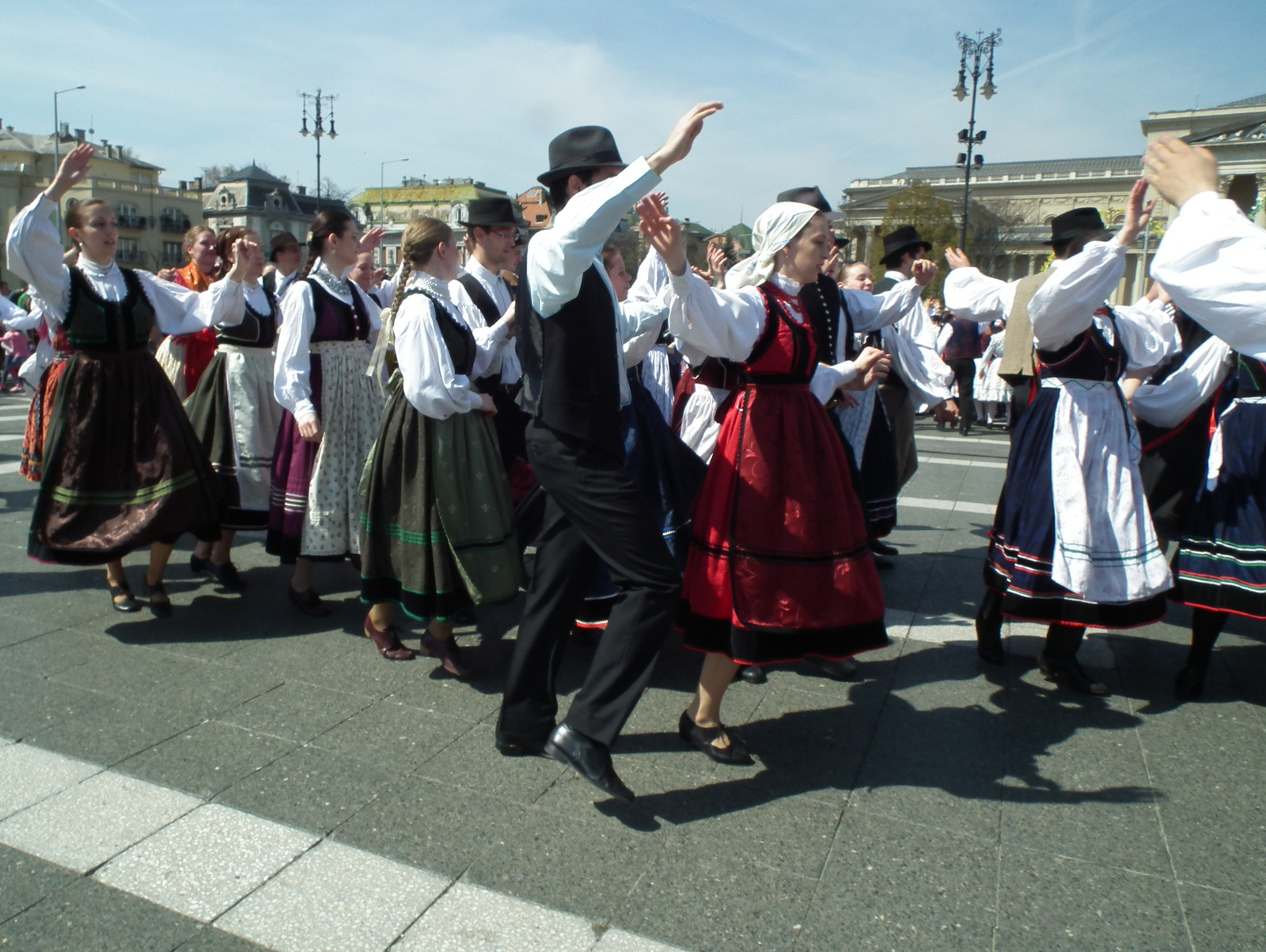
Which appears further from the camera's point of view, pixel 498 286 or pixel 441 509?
pixel 498 286

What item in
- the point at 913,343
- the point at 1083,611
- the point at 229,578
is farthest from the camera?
the point at 913,343

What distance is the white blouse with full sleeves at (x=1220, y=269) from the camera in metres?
1.74

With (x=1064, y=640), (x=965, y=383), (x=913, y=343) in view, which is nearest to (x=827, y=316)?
(x=1064, y=640)

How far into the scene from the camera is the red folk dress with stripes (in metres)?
2.82

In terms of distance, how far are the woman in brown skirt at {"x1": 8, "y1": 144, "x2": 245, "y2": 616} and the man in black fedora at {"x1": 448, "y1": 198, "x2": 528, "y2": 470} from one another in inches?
43.4

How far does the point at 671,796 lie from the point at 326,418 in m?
2.38

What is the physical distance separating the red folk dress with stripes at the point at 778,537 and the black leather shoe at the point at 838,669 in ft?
2.40

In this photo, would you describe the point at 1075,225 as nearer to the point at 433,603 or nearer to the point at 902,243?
the point at 902,243

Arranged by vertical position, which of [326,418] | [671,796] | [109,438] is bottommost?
[671,796]

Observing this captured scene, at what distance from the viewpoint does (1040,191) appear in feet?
239

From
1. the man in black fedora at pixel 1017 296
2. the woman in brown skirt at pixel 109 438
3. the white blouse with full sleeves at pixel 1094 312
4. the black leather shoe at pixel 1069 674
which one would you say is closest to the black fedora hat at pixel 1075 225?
the man in black fedora at pixel 1017 296

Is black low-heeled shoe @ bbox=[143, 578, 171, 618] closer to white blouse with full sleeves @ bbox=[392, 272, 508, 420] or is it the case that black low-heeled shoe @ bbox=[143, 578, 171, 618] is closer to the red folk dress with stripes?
white blouse with full sleeves @ bbox=[392, 272, 508, 420]

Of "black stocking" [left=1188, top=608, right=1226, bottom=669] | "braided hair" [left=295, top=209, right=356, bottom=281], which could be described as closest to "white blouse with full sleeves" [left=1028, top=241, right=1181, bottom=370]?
"black stocking" [left=1188, top=608, right=1226, bottom=669]

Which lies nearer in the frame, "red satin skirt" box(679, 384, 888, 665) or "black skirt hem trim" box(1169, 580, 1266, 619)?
"red satin skirt" box(679, 384, 888, 665)
